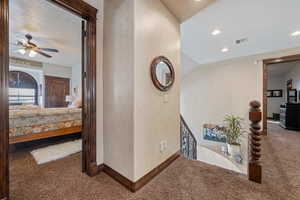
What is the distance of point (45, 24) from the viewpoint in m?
2.67

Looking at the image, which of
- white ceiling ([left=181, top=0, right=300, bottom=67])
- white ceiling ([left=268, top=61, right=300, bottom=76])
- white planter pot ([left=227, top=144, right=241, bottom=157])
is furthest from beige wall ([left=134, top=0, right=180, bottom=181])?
white ceiling ([left=268, top=61, right=300, bottom=76])

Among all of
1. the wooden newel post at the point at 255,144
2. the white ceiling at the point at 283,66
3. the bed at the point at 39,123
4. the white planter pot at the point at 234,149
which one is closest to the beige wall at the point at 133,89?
the wooden newel post at the point at 255,144

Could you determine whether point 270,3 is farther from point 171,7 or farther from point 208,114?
point 208,114

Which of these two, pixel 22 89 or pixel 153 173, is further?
pixel 22 89

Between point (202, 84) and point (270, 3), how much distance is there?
3244 mm

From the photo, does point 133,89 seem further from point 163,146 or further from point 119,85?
point 163,146

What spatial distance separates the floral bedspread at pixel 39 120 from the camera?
2.21m

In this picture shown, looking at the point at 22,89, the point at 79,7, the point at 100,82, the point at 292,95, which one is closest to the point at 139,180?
the point at 100,82

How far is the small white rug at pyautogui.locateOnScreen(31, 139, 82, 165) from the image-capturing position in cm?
204

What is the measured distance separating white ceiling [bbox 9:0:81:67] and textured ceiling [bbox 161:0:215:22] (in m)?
1.92

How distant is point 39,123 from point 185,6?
11.0 feet

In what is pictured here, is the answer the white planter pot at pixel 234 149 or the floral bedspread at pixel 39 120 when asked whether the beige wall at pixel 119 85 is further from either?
the white planter pot at pixel 234 149

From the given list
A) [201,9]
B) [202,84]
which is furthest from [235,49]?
[201,9]

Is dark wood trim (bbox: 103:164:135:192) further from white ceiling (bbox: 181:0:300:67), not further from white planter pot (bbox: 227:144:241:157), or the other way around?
white planter pot (bbox: 227:144:241:157)
